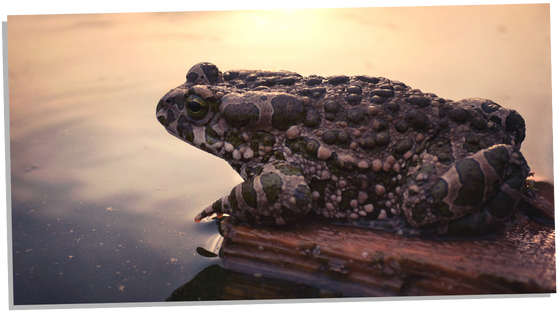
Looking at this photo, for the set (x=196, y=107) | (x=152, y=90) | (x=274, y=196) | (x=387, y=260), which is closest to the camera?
(x=387, y=260)

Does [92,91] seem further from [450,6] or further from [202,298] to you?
[450,6]

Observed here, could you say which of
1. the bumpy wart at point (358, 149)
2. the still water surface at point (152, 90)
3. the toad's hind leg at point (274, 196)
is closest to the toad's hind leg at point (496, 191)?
the bumpy wart at point (358, 149)

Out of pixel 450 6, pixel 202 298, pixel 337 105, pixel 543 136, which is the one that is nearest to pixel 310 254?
pixel 202 298

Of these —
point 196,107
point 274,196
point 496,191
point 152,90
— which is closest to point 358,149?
point 274,196

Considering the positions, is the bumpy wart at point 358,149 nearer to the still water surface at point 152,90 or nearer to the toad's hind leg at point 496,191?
the toad's hind leg at point 496,191

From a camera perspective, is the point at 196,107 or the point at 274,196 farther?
the point at 196,107

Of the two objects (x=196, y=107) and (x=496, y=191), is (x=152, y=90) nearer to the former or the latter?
(x=196, y=107)

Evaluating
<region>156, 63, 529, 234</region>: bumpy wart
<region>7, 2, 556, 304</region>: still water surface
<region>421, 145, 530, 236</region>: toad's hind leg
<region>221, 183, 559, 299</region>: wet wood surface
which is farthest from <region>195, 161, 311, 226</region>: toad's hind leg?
<region>421, 145, 530, 236</region>: toad's hind leg
